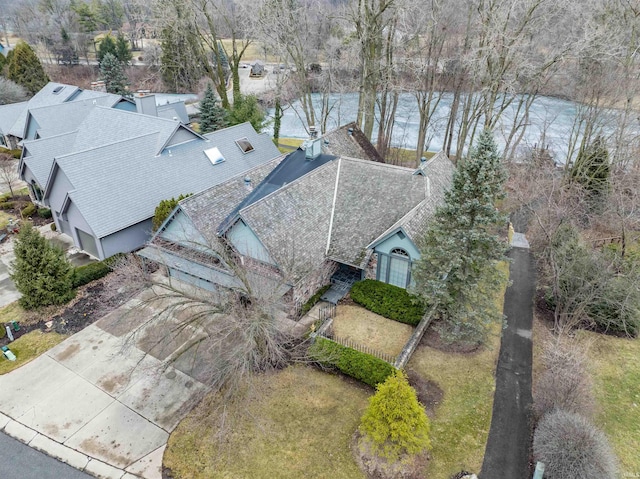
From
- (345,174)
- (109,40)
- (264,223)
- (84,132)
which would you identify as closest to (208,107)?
(84,132)

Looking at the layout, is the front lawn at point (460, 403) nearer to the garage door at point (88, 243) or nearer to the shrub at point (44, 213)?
the garage door at point (88, 243)

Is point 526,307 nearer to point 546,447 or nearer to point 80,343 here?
point 546,447

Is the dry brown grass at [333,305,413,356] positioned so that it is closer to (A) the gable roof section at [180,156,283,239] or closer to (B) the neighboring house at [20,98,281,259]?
(A) the gable roof section at [180,156,283,239]

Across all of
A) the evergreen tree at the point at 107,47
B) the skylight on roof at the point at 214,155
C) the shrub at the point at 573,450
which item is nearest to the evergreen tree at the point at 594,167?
the shrub at the point at 573,450

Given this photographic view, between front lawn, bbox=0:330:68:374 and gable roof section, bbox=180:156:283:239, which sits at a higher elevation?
gable roof section, bbox=180:156:283:239

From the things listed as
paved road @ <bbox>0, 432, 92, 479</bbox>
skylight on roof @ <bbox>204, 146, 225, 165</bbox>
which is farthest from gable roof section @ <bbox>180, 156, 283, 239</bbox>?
paved road @ <bbox>0, 432, 92, 479</bbox>

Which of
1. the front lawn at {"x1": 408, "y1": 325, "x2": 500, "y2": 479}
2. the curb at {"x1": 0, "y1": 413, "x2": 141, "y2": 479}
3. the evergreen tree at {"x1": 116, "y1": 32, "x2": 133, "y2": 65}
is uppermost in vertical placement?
the evergreen tree at {"x1": 116, "y1": 32, "x2": 133, "y2": 65}

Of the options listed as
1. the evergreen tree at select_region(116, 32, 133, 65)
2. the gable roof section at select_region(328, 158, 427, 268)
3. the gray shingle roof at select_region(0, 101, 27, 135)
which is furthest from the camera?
the evergreen tree at select_region(116, 32, 133, 65)
